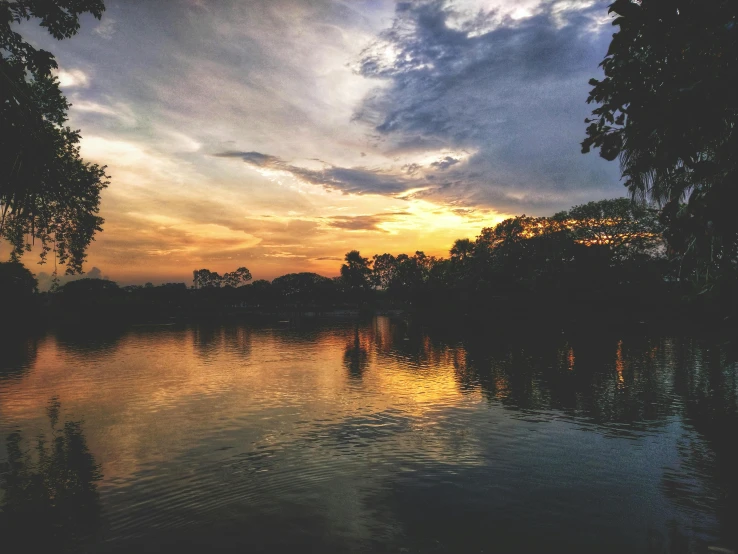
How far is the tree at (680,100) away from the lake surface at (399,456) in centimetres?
240

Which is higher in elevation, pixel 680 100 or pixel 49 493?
pixel 680 100

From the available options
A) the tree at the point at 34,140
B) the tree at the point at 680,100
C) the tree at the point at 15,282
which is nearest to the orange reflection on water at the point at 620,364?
the tree at the point at 680,100

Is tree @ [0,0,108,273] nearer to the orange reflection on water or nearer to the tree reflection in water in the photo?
the tree reflection in water

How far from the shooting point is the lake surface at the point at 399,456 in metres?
11.8

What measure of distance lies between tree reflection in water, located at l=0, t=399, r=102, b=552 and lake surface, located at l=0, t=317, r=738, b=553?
0.13m

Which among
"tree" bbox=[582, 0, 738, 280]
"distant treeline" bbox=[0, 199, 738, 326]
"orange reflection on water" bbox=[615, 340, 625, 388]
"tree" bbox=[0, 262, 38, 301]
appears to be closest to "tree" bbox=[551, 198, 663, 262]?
"distant treeline" bbox=[0, 199, 738, 326]

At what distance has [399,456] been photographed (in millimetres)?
17328

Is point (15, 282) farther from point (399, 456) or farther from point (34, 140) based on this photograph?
point (34, 140)

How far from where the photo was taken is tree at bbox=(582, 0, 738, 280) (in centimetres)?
605

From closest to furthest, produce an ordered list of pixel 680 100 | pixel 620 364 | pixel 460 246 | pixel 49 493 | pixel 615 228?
pixel 680 100 → pixel 49 493 → pixel 620 364 → pixel 615 228 → pixel 460 246

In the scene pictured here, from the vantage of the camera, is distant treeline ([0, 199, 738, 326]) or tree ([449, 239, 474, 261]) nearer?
distant treeline ([0, 199, 738, 326])

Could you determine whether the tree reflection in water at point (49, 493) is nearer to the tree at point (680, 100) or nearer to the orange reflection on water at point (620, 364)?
the tree at point (680, 100)

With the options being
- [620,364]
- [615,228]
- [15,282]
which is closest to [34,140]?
[620,364]

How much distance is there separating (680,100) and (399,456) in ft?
48.3
